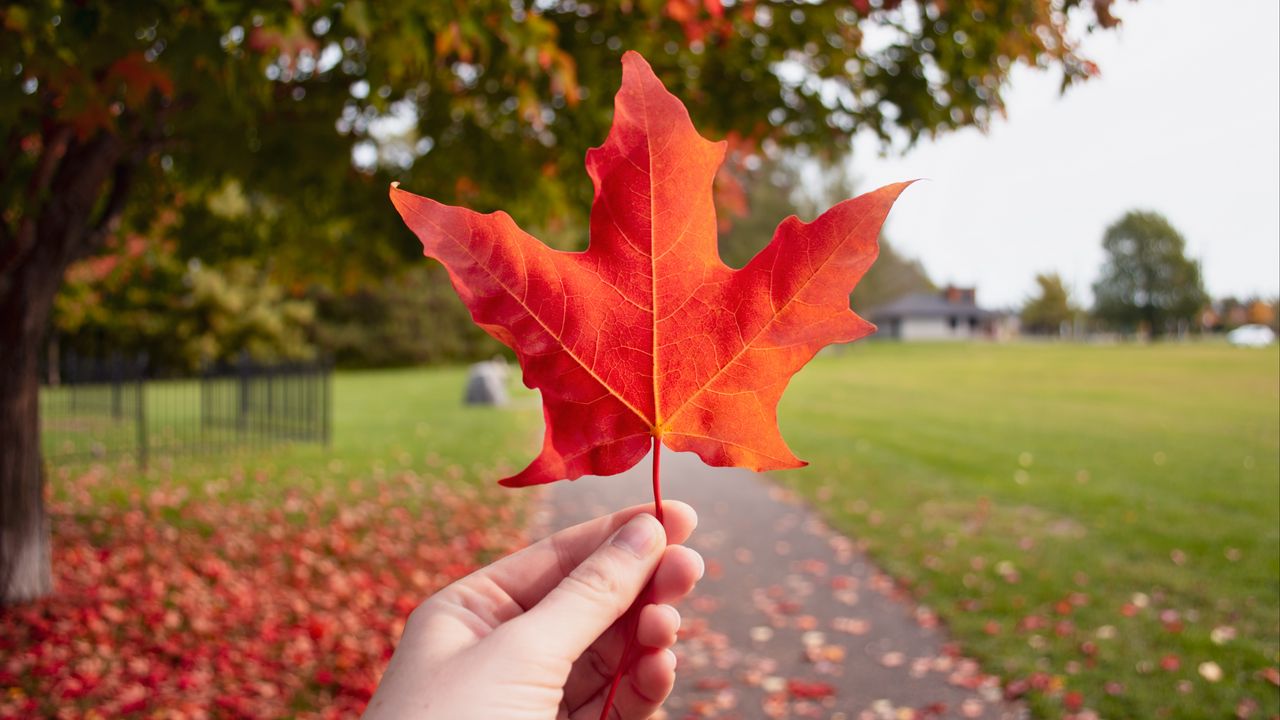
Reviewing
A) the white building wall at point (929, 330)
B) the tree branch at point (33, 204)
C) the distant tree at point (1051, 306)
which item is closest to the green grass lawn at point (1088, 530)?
the tree branch at point (33, 204)

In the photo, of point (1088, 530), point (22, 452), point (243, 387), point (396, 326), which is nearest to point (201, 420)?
point (243, 387)

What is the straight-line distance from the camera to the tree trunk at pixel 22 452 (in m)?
5.04

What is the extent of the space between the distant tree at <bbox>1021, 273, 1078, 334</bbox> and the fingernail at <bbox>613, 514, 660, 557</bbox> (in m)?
63.4

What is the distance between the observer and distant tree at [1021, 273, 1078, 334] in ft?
194

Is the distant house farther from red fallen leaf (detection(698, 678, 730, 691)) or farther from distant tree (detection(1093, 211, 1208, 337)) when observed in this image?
red fallen leaf (detection(698, 678, 730, 691))

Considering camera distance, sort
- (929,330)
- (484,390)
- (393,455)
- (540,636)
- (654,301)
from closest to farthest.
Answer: (654,301), (540,636), (393,455), (484,390), (929,330)

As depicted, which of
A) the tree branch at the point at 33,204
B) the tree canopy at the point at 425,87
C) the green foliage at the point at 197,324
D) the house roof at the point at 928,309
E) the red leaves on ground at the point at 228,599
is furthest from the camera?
the house roof at the point at 928,309

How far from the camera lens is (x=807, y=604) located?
19.6ft

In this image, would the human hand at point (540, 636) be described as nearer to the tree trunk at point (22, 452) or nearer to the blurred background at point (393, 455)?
the blurred background at point (393, 455)

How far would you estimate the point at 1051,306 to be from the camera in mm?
59781

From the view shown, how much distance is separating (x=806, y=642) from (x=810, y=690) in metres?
0.72

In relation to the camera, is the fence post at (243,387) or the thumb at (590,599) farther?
the fence post at (243,387)

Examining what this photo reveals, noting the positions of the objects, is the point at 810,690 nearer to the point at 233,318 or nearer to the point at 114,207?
the point at 114,207

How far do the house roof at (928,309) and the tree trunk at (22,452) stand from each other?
218 ft
